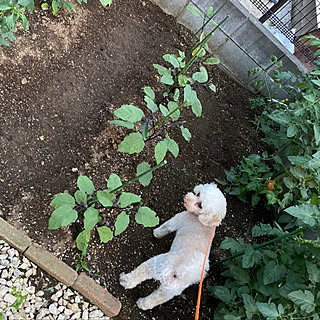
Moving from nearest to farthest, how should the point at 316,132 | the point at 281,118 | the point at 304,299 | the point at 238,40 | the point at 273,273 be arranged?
the point at 304,299
the point at 273,273
the point at 316,132
the point at 281,118
the point at 238,40

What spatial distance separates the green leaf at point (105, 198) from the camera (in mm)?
1660

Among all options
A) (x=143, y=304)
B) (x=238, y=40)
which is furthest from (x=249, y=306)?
(x=238, y=40)

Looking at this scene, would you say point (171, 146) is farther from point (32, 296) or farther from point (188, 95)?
point (32, 296)

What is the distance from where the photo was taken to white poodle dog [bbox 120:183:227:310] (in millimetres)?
1868

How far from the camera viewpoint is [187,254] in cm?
190

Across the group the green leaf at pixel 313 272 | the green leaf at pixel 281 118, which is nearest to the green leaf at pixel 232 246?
the green leaf at pixel 313 272

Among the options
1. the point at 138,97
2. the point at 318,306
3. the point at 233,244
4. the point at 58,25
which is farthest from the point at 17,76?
the point at 318,306

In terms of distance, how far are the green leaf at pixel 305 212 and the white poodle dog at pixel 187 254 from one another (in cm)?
34

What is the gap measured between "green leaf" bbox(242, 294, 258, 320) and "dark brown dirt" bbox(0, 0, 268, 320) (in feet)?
1.49

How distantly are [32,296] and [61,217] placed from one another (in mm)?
560

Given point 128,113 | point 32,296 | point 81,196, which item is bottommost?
point 32,296

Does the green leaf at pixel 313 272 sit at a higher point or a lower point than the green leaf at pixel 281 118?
lower

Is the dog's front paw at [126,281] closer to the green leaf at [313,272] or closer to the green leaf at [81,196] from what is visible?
the green leaf at [81,196]

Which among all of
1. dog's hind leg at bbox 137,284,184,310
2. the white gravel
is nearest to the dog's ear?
dog's hind leg at bbox 137,284,184,310
